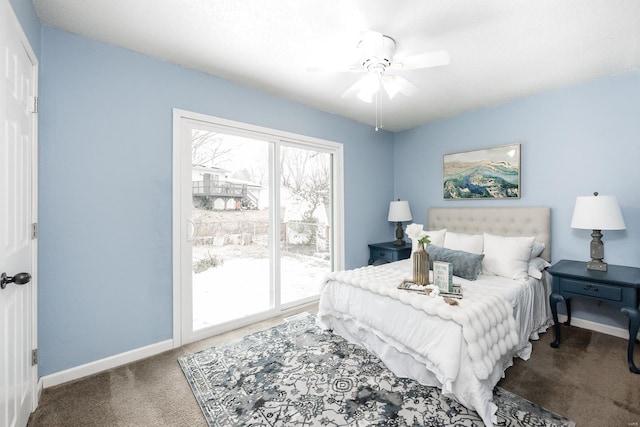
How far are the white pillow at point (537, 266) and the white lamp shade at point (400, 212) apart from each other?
1.58 metres

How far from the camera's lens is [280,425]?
5.16ft

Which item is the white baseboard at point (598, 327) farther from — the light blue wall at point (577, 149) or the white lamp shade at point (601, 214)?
the white lamp shade at point (601, 214)

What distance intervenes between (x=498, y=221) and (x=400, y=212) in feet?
4.07

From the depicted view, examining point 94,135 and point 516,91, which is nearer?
point 94,135

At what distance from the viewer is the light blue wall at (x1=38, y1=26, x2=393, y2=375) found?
6.43 feet

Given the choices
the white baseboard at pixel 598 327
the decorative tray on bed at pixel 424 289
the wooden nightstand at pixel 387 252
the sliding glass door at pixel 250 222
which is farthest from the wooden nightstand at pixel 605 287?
the sliding glass door at pixel 250 222

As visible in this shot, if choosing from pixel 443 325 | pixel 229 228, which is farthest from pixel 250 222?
pixel 443 325

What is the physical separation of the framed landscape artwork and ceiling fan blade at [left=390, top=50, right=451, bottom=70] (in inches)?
82.4

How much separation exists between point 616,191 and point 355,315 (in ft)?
9.32

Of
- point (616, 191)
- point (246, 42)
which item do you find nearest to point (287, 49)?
point (246, 42)

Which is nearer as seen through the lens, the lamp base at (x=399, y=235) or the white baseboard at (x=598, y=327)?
the white baseboard at (x=598, y=327)

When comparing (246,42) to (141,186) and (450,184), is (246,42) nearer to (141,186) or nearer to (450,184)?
(141,186)

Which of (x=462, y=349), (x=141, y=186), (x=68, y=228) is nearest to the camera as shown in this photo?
(x=462, y=349)

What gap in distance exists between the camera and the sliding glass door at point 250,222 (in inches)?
105
